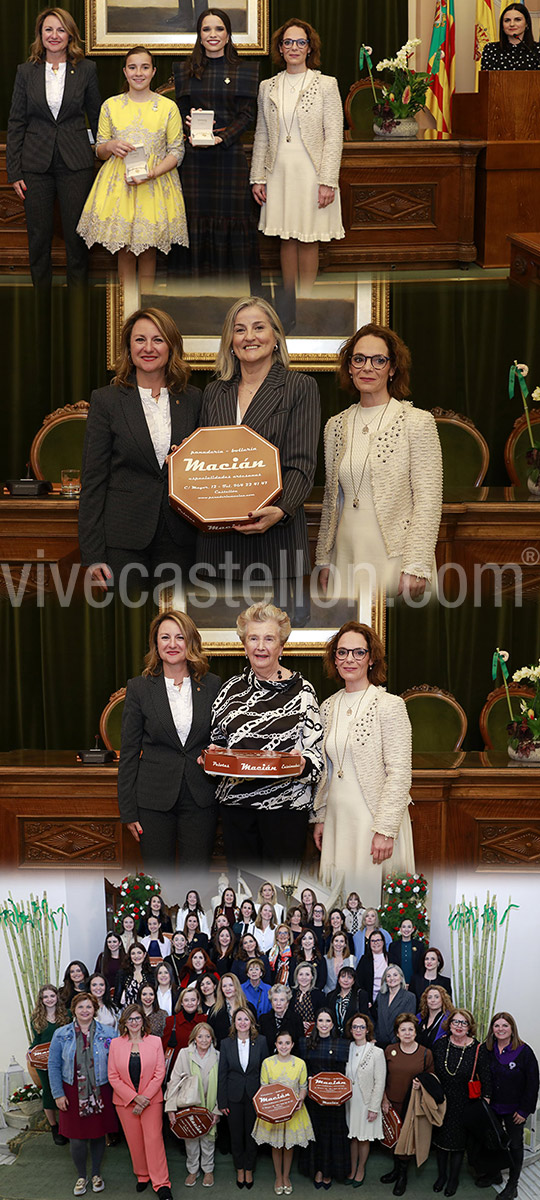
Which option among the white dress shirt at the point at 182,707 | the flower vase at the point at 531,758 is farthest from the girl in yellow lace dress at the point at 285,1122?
the flower vase at the point at 531,758

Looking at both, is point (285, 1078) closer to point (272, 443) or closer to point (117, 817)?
point (117, 817)

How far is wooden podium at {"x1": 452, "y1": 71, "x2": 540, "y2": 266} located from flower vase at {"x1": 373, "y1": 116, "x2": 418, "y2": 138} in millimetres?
350

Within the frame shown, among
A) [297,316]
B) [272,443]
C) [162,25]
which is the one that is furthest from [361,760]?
[162,25]

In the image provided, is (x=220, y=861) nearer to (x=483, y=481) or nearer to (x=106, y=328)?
(x=483, y=481)

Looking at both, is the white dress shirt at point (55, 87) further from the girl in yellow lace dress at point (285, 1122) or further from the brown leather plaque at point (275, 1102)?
the brown leather plaque at point (275, 1102)

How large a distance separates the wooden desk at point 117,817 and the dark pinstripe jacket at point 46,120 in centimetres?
254

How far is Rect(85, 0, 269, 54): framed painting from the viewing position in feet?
28.8

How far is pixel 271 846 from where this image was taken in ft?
16.6

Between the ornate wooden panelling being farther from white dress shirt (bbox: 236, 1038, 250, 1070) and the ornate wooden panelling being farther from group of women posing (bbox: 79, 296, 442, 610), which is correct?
white dress shirt (bbox: 236, 1038, 250, 1070)

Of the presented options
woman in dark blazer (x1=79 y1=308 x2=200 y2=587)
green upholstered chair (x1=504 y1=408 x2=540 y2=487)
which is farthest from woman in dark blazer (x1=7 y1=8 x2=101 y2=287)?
green upholstered chair (x1=504 y1=408 x2=540 y2=487)

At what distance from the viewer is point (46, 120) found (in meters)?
6.61

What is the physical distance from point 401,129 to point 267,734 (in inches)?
143

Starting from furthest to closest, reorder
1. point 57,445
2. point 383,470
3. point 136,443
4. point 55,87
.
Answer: point 57,445, point 55,87, point 383,470, point 136,443

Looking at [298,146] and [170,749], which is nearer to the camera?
[170,749]
